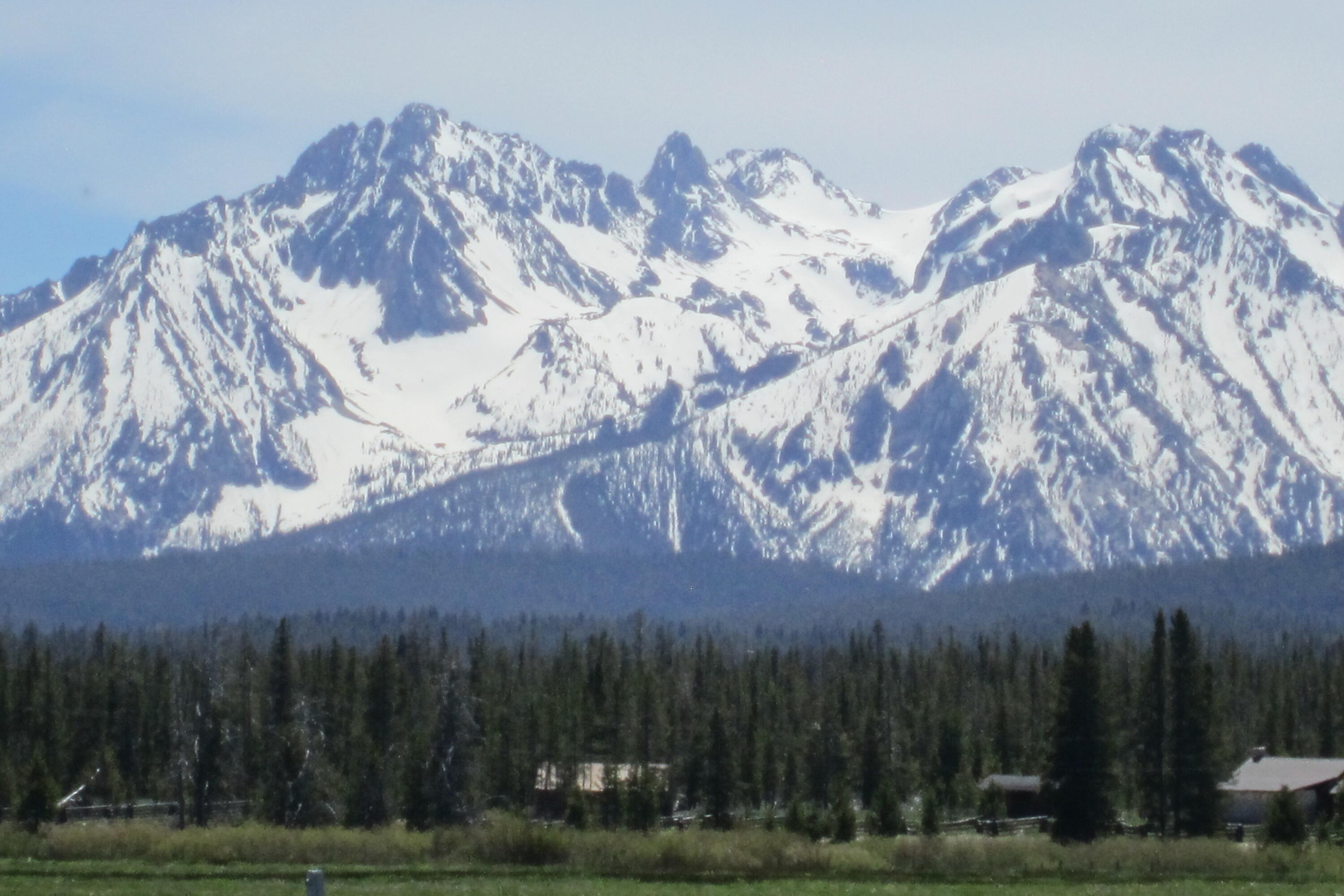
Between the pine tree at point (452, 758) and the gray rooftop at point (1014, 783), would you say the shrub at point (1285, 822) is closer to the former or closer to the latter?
the gray rooftop at point (1014, 783)

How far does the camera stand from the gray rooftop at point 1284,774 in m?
115

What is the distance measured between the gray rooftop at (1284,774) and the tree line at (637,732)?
6.76ft

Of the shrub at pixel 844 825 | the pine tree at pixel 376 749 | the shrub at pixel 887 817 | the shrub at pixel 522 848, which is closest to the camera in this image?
the shrub at pixel 522 848

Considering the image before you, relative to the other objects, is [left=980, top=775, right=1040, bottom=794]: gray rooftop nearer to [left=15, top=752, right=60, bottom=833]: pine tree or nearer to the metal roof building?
the metal roof building

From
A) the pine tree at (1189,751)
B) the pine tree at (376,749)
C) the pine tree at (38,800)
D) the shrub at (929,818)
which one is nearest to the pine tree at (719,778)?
the shrub at (929,818)

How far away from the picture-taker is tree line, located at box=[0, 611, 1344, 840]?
101438 millimetres

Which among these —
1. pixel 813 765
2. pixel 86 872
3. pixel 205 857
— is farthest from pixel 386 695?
pixel 86 872

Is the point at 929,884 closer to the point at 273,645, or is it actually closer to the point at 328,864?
the point at 328,864

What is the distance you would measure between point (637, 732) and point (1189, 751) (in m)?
45.7

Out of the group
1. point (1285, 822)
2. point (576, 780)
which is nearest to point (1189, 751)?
point (1285, 822)

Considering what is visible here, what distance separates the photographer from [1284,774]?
118m

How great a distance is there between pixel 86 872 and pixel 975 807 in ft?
236

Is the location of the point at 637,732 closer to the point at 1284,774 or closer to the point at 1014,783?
the point at 1014,783

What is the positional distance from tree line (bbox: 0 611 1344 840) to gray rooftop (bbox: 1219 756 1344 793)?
2.06 meters
